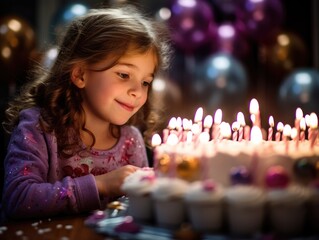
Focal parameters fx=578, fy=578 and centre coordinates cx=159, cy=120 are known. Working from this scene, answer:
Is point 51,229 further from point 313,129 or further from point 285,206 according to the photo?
point 313,129

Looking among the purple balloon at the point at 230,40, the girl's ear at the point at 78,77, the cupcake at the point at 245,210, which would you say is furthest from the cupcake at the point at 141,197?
the purple balloon at the point at 230,40

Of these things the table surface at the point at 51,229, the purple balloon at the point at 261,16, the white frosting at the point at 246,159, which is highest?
the purple balloon at the point at 261,16

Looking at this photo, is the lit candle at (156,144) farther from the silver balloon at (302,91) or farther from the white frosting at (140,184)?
the silver balloon at (302,91)

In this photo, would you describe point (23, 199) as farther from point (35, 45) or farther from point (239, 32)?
point (239, 32)

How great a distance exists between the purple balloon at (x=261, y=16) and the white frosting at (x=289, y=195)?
3280mm

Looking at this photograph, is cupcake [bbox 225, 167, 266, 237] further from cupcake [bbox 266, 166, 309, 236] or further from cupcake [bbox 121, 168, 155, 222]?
cupcake [bbox 121, 168, 155, 222]

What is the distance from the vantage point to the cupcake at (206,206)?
132 cm

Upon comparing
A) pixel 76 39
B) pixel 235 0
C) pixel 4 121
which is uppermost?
pixel 235 0

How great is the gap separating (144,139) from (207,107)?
2075 mm

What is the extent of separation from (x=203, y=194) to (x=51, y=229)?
0.43 meters

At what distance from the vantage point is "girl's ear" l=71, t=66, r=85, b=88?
205cm

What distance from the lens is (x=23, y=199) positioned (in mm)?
1682

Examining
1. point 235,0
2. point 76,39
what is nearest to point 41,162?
point 76,39

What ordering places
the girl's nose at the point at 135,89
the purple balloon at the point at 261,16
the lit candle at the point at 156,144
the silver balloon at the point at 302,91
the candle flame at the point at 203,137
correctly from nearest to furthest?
the lit candle at the point at 156,144
the candle flame at the point at 203,137
the girl's nose at the point at 135,89
the silver balloon at the point at 302,91
the purple balloon at the point at 261,16
